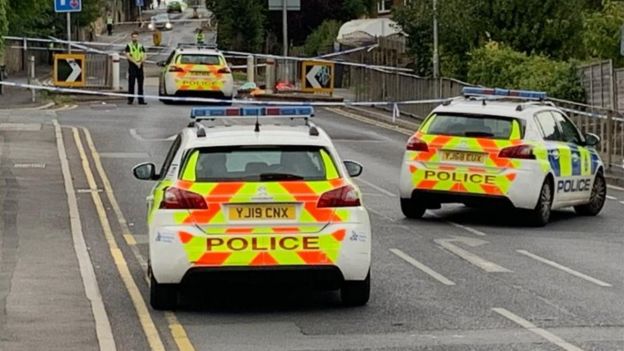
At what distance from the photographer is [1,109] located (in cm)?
3584

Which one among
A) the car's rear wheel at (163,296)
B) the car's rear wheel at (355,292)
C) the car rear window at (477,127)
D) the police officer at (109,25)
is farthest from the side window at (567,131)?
the police officer at (109,25)

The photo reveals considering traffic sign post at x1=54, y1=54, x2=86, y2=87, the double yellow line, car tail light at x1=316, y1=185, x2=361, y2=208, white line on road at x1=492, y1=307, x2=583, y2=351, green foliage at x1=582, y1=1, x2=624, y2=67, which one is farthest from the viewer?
traffic sign post at x1=54, y1=54, x2=86, y2=87

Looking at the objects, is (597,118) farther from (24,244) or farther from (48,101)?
(48,101)

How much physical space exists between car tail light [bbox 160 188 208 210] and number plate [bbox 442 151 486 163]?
7073 mm

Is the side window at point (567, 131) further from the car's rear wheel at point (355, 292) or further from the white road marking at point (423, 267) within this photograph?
the car's rear wheel at point (355, 292)

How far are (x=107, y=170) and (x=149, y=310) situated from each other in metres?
11.8

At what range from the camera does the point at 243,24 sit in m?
63.0

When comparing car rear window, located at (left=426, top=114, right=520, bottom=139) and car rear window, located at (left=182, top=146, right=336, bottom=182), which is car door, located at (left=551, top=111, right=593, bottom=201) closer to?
car rear window, located at (left=426, top=114, right=520, bottom=139)

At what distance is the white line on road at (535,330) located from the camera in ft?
32.6

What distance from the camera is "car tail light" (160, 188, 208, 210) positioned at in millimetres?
10812

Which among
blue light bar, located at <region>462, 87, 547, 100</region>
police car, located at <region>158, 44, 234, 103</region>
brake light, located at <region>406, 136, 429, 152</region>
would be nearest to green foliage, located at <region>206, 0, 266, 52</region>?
police car, located at <region>158, 44, 234, 103</region>

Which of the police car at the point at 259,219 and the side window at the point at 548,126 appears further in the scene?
the side window at the point at 548,126

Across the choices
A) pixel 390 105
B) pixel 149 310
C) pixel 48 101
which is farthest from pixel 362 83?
pixel 149 310

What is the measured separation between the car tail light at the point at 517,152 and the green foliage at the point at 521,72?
12.2 metres
